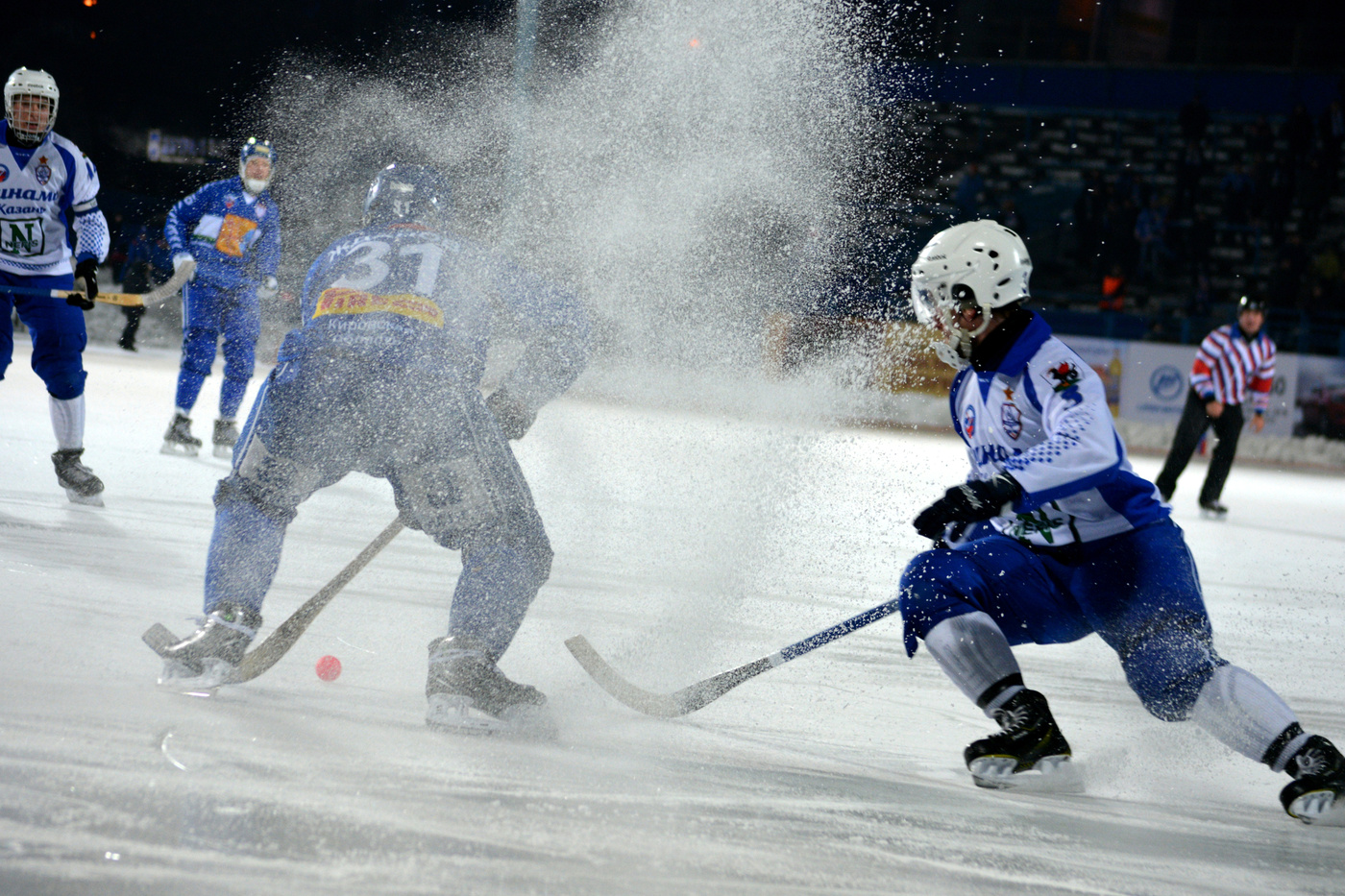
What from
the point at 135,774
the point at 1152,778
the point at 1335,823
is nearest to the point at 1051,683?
the point at 1152,778

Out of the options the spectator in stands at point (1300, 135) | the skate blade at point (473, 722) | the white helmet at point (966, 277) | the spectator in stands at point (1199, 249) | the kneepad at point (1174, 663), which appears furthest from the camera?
the spectator in stands at point (1199, 249)

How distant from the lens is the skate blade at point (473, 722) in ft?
8.27

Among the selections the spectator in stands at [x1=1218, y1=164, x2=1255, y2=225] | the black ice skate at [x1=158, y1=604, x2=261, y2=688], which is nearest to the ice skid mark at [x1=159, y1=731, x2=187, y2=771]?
the black ice skate at [x1=158, y1=604, x2=261, y2=688]

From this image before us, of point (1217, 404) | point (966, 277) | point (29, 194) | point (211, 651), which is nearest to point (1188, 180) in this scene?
point (1217, 404)

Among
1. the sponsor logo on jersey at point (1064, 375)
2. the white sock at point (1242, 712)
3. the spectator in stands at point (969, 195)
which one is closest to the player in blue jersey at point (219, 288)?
the sponsor logo on jersey at point (1064, 375)

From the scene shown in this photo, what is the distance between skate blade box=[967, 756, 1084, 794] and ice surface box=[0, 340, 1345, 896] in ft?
A: 0.14

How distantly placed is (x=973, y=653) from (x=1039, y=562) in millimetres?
308

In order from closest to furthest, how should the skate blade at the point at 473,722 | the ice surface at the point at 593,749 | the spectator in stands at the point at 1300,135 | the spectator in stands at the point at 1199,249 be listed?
1. the ice surface at the point at 593,749
2. the skate blade at the point at 473,722
3. the spectator in stands at the point at 1300,135
4. the spectator in stands at the point at 1199,249

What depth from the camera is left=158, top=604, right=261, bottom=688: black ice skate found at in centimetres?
259

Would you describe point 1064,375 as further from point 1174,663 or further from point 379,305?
point 379,305

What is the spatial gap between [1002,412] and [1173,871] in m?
0.99

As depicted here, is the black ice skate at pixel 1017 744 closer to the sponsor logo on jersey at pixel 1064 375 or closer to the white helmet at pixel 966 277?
the sponsor logo on jersey at pixel 1064 375

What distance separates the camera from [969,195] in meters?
18.7

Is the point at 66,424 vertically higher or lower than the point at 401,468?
lower
